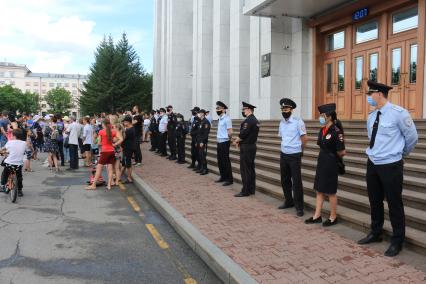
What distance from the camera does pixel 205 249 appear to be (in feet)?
17.4

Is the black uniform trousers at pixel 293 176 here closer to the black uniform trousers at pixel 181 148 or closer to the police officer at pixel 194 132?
the police officer at pixel 194 132

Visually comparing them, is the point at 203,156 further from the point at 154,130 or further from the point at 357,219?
Answer: the point at 154,130

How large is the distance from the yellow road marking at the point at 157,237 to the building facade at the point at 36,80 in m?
135

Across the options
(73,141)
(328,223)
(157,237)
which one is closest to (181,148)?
(73,141)

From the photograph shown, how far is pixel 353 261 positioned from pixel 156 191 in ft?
18.0

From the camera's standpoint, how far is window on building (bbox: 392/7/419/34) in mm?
11289

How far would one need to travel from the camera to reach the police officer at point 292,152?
6.98 m

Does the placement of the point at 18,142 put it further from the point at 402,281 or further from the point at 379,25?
the point at 379,25

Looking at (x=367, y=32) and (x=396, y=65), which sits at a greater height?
(x=367, y=32)

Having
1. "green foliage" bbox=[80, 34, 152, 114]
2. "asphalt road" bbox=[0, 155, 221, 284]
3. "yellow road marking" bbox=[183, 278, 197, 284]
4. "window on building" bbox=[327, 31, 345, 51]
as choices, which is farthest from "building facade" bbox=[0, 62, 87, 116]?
"yellow road marking" bbox=[183, 278, 197, 284]

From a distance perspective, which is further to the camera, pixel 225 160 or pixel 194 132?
pixel 194 132

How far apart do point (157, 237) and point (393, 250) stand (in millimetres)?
3304

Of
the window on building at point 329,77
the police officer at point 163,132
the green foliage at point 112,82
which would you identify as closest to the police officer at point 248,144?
the window on building at point 329,77

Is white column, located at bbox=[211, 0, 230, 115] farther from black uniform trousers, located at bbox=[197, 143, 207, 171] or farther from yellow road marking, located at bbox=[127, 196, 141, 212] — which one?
yellow road marking, located at bbox=[127, 196, 141, 212]
